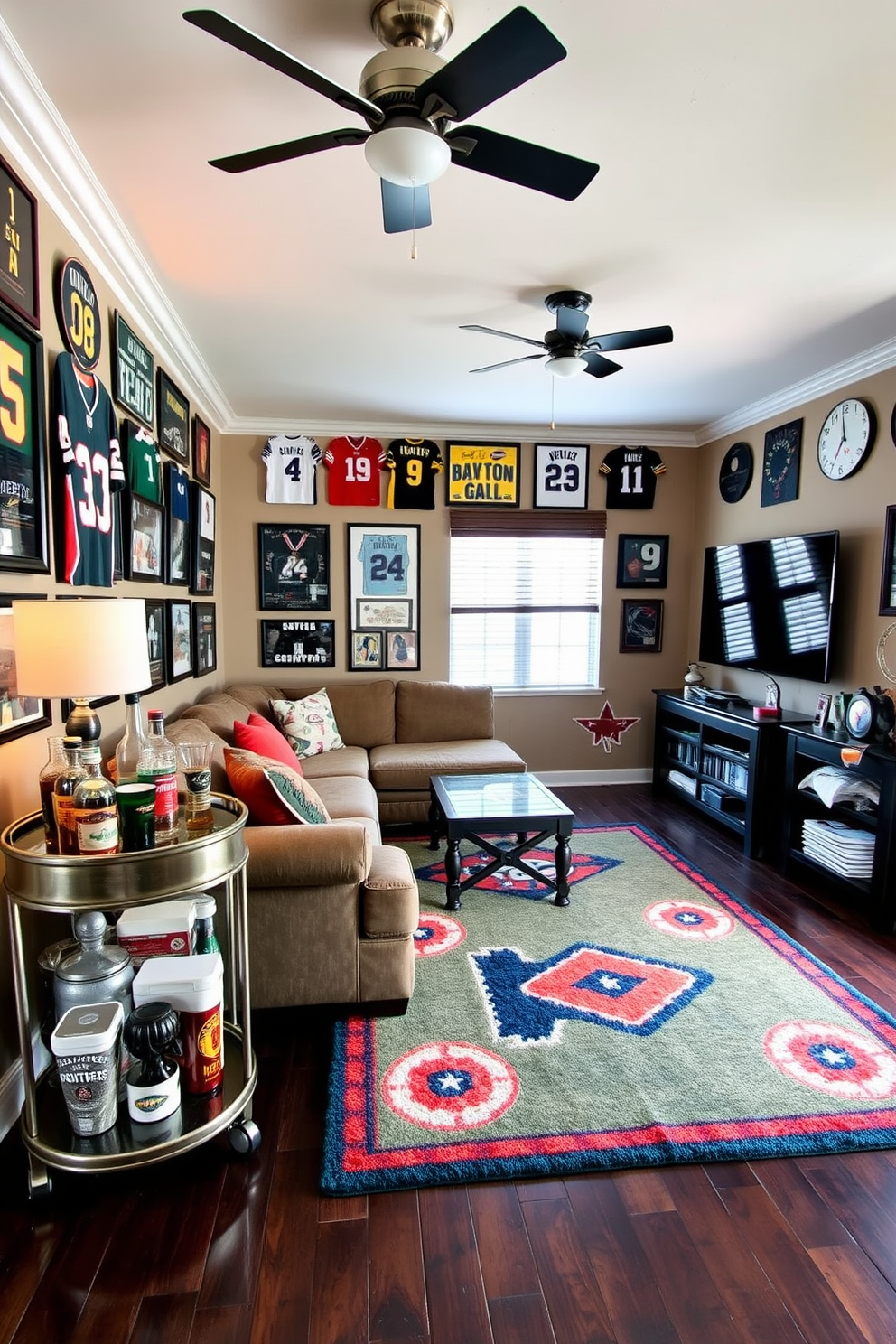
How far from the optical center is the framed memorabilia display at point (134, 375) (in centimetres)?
253

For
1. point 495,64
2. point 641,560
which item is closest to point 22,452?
point 495,64

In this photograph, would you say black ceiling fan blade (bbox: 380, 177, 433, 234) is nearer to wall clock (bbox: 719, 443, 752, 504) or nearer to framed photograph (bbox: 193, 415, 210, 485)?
framed photograph (bbox: 193, 415, 210, 485)

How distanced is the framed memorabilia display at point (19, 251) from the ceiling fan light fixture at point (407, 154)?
998 mm

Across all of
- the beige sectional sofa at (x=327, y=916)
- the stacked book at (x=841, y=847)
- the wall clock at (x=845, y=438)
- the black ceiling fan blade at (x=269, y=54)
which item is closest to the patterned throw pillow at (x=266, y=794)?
the beige sectional sofa at (x=327, y=916)

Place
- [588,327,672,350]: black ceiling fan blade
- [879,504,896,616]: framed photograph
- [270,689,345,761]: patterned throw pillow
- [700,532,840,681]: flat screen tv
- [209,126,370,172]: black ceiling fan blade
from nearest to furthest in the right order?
[209,126,370,172]: black ceiling fan blade → [588,327,672,350]: black ceiling fan blade → [879,504,896,616]: framed photograph → [700,532,840,681]: flat screen tv → [270,689,345,761]: patterned throw pillow

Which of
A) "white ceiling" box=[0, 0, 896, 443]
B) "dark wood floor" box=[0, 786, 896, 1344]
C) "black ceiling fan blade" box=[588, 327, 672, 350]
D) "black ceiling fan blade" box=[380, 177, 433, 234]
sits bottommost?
"dark wood floor" box=[0, 786, 896, 1344]

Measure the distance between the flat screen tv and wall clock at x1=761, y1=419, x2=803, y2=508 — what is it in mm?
326

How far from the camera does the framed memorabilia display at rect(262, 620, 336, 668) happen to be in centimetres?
481

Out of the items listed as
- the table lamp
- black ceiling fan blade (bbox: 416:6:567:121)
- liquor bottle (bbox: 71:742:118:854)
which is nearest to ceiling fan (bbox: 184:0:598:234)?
black ceiling fan blade (bbox: 416:6:567:121)

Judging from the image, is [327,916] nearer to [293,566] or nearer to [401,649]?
[401,649]

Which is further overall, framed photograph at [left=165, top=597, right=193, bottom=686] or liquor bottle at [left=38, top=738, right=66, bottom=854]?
framed photograph at [left=165, top=597, right=193, bottom=686]

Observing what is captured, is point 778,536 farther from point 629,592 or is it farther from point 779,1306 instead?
point 779,1306

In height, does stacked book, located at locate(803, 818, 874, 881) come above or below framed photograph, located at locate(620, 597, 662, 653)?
below

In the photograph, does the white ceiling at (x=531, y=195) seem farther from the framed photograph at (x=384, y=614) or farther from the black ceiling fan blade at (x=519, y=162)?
the framed photograph at (x=384, y=614)
